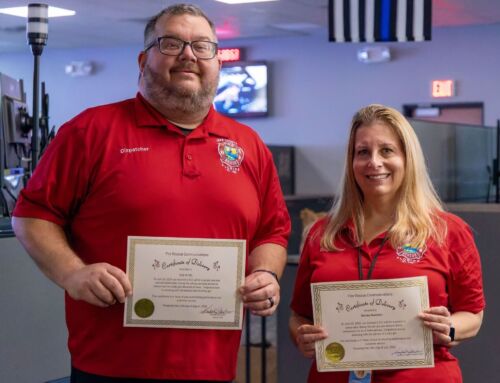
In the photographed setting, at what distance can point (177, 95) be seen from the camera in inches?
84.0

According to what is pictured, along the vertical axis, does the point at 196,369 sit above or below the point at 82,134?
below

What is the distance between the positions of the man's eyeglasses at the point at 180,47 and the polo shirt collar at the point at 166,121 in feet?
0.49

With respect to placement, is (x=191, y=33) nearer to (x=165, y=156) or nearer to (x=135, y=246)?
(x=165, y=156)

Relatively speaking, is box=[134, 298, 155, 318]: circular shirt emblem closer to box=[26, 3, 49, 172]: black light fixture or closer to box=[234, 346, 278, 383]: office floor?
box=[26, 3, 49, 172]: black light fixture

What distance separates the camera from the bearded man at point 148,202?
6.78 ft

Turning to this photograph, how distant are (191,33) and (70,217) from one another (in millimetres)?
546

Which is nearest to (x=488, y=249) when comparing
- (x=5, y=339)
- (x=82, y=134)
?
(x=5, y=339)

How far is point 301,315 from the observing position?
243cm

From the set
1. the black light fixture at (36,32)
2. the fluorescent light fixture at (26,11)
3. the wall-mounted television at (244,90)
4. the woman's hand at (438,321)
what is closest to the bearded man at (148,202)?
the woman's hand at (438,321)

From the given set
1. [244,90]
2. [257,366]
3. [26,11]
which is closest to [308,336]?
[257,366]

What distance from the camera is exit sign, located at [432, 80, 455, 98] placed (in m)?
10.7

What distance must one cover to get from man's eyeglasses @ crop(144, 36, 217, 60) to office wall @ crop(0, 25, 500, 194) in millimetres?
8795

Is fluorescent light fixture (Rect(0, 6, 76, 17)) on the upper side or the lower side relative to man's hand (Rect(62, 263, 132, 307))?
upper

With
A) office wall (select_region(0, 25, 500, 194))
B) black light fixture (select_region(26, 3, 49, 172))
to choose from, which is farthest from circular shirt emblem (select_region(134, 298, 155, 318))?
office wall (select_region(0, 25, 500, 194))
